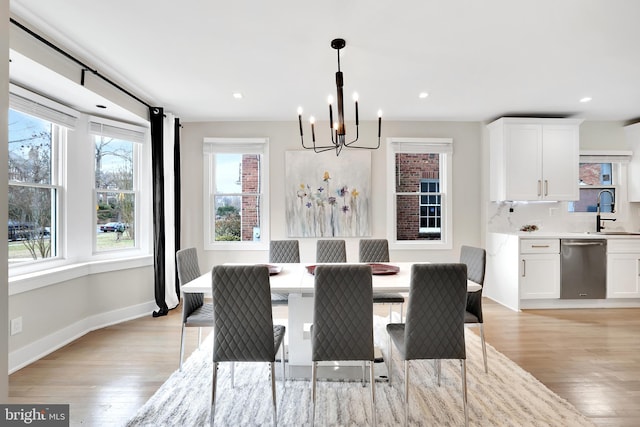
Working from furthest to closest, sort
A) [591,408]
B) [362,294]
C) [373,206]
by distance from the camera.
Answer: [373,206] → [591,408] → [362,294]

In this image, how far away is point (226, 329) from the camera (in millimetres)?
1909

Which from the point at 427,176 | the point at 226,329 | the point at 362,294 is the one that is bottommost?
the point at 226,329

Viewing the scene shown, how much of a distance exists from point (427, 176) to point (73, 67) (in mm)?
4157

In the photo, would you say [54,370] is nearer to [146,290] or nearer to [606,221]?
[146,290]

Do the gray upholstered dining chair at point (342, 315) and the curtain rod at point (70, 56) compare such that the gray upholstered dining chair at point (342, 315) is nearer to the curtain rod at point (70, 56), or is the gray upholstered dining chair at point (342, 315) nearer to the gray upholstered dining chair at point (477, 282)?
the gray upholstered dining chair at point (477, 282)

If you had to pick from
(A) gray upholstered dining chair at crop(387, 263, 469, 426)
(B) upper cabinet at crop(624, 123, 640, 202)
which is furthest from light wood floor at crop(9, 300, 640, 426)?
(B) upper cabinet at crop(624, 123, 640, 202)

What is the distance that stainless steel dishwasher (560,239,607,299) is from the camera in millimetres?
4066

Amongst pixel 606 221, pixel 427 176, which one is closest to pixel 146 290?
pixel 427 176

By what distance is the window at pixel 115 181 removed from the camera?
3703 mm

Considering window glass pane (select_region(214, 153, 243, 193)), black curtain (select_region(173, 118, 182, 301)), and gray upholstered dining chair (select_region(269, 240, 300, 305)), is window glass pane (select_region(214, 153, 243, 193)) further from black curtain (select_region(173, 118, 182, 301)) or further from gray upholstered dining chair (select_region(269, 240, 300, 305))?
gray upholstered dining chair (select_region(269, 240, 300, 305))

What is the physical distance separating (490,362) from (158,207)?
12.2ft

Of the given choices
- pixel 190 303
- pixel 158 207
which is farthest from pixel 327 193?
pixel 190 303

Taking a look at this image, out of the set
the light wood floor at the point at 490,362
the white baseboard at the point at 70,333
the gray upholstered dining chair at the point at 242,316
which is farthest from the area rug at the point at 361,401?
the white baseboard at the point at 70,333

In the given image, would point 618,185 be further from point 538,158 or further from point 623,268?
point 538,158
